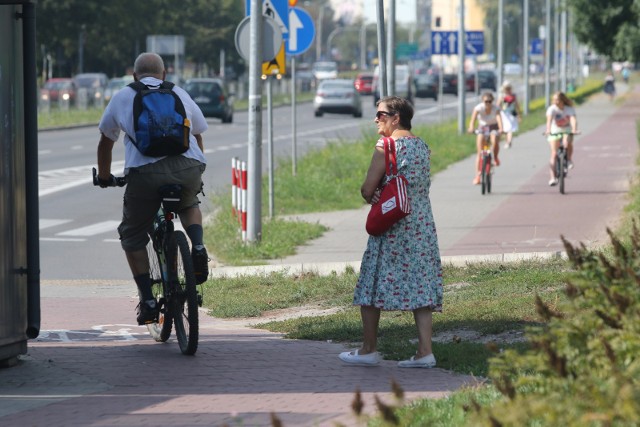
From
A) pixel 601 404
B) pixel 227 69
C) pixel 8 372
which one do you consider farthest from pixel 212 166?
pixel 227 69

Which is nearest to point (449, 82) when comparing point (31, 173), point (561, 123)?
point (561, 123)

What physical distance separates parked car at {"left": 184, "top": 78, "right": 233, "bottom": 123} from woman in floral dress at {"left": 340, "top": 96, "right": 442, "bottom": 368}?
138 ft

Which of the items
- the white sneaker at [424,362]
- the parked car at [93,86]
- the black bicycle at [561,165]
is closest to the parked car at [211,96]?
the parked car at [93,86]

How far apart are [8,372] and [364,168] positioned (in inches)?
660

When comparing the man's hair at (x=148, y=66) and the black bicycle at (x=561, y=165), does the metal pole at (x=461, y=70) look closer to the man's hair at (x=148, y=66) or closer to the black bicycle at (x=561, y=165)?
the black bicycle at (x=561, y=165)

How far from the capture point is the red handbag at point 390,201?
7910mm

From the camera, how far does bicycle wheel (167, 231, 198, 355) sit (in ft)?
26.8

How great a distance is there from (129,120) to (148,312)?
119cm

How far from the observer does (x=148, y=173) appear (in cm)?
825

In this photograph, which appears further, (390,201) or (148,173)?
(148,173)

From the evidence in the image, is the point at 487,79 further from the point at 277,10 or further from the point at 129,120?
the point at 129,120

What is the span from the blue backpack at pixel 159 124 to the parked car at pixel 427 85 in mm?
75000

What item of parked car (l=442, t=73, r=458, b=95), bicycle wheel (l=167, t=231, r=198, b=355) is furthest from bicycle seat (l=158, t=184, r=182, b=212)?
parked car (l=442, t=73, r=458, b=95)

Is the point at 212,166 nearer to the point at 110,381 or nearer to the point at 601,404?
the point at 110,381
